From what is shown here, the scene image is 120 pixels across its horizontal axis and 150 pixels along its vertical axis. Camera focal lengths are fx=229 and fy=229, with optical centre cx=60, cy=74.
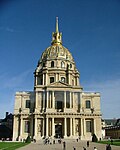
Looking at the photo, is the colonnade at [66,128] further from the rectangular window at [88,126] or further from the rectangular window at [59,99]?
the rectangular window at [59,99]

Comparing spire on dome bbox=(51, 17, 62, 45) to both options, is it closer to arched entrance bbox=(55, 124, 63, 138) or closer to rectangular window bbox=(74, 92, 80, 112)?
rectangular window bbox=(74, 92, 80, 112)

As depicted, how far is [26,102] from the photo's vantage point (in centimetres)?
6272

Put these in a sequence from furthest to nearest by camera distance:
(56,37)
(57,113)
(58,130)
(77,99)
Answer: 1. (56,37)
2. (77,99)
3. (58,130)
4. (57,113)

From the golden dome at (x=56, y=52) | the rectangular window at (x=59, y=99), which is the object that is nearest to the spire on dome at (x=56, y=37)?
the golden dome at (x=56, y=52)

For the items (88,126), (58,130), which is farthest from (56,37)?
(58,130)

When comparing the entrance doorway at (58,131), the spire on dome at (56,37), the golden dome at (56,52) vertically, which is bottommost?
the entrance doorway at (58,131)

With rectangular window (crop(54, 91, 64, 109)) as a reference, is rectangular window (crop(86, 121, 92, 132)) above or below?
below

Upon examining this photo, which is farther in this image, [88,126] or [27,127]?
[88,126]

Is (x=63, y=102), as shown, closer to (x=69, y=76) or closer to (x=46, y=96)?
(x=46, y=96)

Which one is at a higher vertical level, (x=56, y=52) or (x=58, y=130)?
(x=56, y=52)

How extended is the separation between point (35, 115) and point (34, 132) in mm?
4203

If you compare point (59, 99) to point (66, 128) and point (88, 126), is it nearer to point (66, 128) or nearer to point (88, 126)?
point (66, 128)

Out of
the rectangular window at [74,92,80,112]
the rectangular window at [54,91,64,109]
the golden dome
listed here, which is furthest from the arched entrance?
the golden dome

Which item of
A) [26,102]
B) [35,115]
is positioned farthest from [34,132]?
[26,102]
